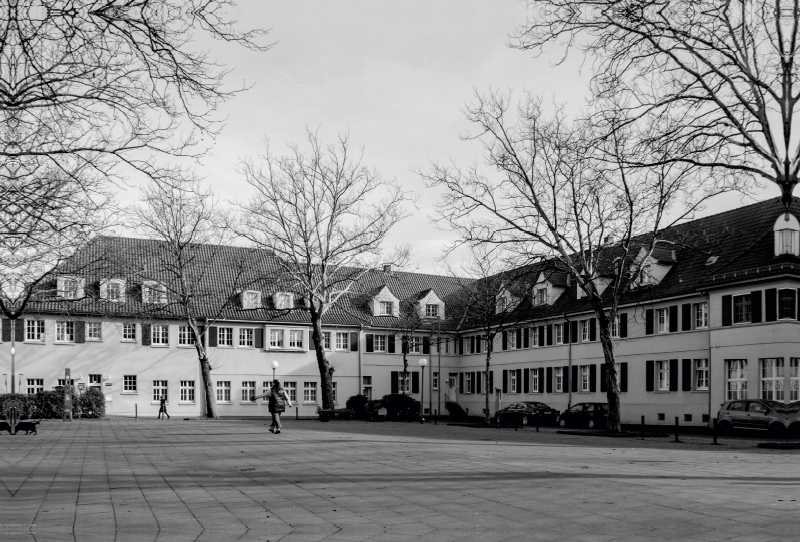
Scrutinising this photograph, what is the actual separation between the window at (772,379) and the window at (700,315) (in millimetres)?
4842

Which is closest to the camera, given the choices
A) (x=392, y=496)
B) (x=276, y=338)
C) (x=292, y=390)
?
(x=392, y=496)

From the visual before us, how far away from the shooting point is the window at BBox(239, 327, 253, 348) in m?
60.1

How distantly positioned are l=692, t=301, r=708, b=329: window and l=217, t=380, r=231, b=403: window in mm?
31045

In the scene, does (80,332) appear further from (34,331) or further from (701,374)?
(701,374)

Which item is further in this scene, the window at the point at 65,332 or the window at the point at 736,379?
the window at the point at 65,332

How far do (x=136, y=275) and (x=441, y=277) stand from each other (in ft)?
106

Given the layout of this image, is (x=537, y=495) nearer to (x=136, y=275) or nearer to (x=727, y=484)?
(x=727, y=484)

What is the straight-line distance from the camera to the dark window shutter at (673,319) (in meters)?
45.3

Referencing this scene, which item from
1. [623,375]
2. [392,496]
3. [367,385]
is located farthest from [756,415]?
[367,385]

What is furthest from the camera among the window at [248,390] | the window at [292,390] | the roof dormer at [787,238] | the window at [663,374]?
the window at [292,390]

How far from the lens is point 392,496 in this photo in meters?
11.3

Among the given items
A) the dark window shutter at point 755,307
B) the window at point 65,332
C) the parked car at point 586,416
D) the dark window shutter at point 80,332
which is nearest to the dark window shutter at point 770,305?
the dark window shutter at point 755,307

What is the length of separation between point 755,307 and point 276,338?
33124 mm

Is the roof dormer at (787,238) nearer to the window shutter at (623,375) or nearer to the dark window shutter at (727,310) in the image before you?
the dark window shutter at (727,310)
